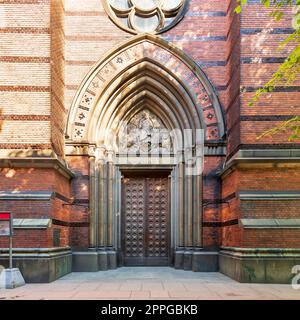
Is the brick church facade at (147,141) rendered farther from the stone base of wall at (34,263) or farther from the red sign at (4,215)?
the red sign at (4,215)

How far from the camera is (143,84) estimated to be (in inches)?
465

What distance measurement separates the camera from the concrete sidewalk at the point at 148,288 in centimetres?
704

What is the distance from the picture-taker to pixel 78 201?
36.5 ft

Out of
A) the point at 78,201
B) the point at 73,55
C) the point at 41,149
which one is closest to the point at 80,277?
the point at 78,201

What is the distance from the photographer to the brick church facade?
9094 mm

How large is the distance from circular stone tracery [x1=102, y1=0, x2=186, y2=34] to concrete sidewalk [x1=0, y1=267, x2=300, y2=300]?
6944mm

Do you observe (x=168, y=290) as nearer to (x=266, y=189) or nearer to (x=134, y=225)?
(x=266, y=189)

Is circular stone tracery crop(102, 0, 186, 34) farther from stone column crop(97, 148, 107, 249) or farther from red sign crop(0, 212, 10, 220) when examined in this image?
red sign crop(0, 212, 10, 220)

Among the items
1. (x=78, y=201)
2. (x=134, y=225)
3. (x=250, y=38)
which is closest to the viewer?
(x=250, y=38)

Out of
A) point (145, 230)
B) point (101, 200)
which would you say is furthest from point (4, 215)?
point (145, 230)

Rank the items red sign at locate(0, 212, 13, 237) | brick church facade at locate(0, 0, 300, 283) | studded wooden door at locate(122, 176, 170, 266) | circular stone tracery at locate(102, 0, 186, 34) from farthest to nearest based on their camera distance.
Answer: studded wooden door at locate(122, 176, 170, 266) → circular stone tracery at locate(102, 0, 186, 34) → brick church facade at locate(0, 0, 300, 283) → red sign at locate(0, 212, 13, 237)

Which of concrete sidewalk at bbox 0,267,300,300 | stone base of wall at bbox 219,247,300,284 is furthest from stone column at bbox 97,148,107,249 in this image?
stone base of wall at bbox 219,247,300,284

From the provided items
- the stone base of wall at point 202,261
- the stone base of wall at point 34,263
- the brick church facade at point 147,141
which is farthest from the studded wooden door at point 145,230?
the stone base of wall at point 34,263

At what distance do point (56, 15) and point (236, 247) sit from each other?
743 centimetres
